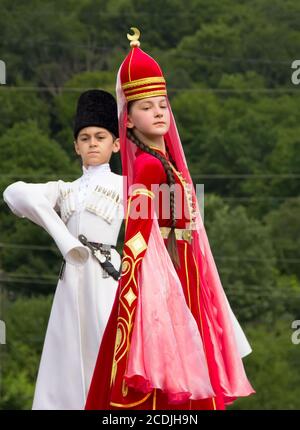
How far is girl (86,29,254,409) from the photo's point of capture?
8.80 meters

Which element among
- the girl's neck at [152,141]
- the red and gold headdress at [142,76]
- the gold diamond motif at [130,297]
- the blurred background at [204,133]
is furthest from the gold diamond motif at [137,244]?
the blurred background at [204,133]

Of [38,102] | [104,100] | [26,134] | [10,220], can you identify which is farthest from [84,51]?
[104,100]

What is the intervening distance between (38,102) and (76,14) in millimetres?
13237

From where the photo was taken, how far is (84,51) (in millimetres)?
69125

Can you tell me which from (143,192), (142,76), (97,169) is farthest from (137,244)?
(97,169)

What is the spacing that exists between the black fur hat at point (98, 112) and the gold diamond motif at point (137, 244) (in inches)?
62.1

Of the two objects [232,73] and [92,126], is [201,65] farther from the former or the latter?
[92,126]

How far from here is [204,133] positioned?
63.3 meters

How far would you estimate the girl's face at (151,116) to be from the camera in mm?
9148

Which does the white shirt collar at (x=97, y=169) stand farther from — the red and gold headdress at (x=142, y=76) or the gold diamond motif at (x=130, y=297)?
the gold diamond motif at (x=130, y=297)

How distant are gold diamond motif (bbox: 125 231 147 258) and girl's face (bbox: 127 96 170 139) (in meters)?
0.52

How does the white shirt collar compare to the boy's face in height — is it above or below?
below

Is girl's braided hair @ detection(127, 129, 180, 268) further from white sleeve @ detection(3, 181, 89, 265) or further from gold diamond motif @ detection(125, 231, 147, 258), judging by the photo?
white sleeve @ detection(3, 181, 89, 265)

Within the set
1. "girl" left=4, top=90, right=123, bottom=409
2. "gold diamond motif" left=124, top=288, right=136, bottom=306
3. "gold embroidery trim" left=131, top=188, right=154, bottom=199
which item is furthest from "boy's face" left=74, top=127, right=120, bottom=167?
"gold diamond motif" left=124, top=288, right=136, bottom=306
